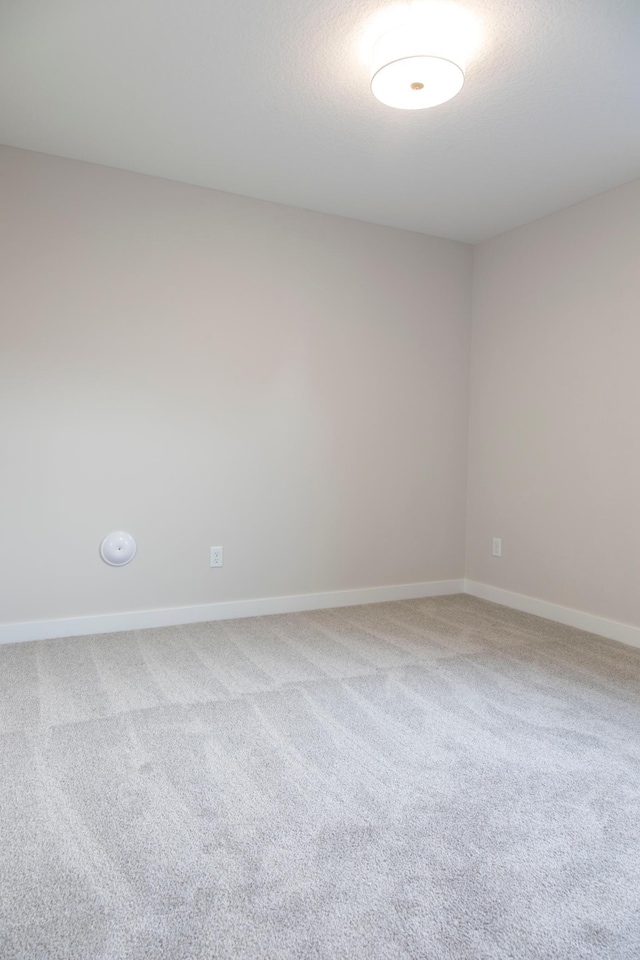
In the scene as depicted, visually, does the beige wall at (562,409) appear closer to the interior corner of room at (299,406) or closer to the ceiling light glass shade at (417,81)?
the interior corner of room at (299,406)

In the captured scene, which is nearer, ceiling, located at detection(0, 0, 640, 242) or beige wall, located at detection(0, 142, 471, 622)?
ceiling, located at detection(0, 0, 640, 242)

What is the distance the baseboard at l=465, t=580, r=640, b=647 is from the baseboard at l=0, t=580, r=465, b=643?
22cm

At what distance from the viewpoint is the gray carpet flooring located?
132 centimetres

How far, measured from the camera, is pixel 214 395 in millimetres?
3580

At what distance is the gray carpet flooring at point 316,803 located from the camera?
132 cm

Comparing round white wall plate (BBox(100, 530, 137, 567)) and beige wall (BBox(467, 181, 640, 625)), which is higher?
beige wall (BBox(467, 181, 640, 625))

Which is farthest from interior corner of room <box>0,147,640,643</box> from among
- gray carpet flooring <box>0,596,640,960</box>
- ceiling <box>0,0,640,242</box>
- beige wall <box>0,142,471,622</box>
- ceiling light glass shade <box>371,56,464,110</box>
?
ceiling light glass shade <box>371,56,464,110</box>

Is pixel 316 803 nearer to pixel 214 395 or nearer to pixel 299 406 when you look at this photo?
pixel 214 395

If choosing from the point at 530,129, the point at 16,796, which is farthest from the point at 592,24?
the point at 16,796

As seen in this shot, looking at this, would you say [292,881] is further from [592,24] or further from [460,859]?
[592,24]

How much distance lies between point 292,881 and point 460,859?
0.41 metres

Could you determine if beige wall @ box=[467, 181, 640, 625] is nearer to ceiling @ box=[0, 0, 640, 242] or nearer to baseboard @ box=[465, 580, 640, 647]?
baseboard @ box=[465, 580, 640, 647]

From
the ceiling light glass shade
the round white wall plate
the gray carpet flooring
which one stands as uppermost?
the ceiling light glass shade

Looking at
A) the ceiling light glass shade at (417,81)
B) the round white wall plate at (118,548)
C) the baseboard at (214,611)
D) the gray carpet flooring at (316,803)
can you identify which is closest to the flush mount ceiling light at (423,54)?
the ceiling light glass shade at (417,81)
